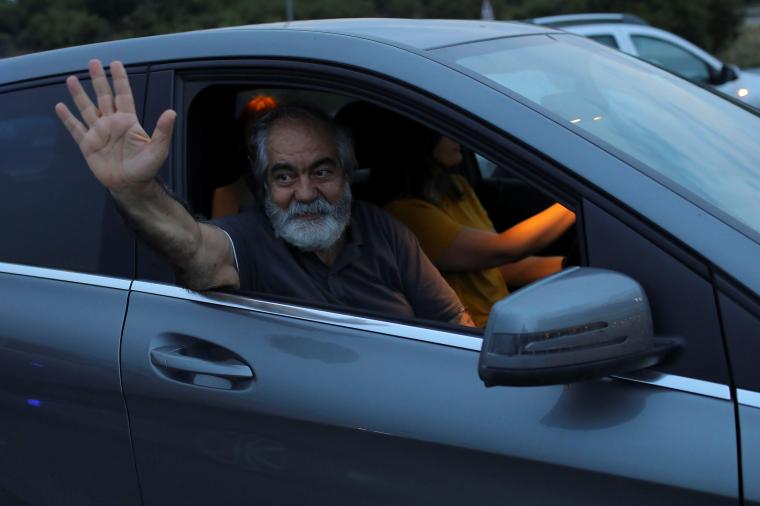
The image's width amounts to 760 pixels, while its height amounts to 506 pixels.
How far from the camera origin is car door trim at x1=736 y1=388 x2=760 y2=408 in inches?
60.9

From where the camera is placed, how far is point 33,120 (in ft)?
7.99

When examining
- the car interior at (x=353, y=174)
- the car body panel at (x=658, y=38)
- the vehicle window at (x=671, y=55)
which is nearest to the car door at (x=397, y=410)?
the car interior at (x=353, y=174)

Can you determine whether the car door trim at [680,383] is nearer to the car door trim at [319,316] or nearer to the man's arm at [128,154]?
the car door trim at [319,316]

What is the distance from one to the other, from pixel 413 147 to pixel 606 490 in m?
1.79

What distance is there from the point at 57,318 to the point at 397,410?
0.84m

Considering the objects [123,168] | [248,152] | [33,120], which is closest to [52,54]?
[33,120]

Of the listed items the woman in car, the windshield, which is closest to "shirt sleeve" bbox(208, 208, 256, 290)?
the windshield

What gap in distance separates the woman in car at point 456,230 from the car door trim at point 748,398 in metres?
1.31

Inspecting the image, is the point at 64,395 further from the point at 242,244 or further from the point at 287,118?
the point at 287,118

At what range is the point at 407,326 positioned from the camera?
1.89m

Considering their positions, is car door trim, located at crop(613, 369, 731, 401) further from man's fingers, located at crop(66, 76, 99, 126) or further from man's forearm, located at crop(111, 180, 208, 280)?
man's fingers, located at crop(66, 76, 99, 126)

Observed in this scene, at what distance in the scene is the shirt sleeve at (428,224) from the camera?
3041 mm

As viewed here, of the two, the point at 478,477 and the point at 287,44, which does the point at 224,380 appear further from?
the point at 287,44

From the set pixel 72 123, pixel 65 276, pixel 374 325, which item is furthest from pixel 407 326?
pixel 65 276
